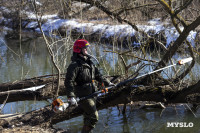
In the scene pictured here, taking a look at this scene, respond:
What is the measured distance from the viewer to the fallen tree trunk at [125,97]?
→ 425 centimetres

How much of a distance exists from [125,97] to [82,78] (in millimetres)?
1148

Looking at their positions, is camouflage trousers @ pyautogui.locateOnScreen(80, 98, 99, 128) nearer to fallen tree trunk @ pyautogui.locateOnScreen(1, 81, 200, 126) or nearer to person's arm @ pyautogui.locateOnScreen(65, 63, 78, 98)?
person's arm @ pyautogui.locateOnScreen(65, 63, 78, 98)

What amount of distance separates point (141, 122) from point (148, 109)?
768 mm

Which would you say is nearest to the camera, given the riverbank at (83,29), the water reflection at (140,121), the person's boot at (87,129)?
the person's boot at (87,129)

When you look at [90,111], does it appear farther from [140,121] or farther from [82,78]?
[140,121]

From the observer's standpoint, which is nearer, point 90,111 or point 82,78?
point 82,78

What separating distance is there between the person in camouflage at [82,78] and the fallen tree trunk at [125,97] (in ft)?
1.87

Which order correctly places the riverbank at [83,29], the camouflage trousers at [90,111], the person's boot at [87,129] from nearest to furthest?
the camouflage trousers at [90,111], the person's boot at [87,129], the riverbank at [83,29]

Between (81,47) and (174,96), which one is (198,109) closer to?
(174,96)

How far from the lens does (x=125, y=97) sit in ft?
14.4

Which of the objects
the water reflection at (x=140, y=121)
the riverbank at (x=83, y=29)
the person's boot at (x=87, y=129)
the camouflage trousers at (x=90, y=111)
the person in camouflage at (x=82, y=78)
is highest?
the riverbank at (x=83, y=29)

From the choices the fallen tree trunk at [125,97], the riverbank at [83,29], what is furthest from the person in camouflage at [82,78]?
the riverbank at [83,29]

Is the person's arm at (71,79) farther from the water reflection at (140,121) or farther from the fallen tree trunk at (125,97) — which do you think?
the water reflection at (140,121)

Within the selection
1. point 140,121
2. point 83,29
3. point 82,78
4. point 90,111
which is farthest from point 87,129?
point 83,29
